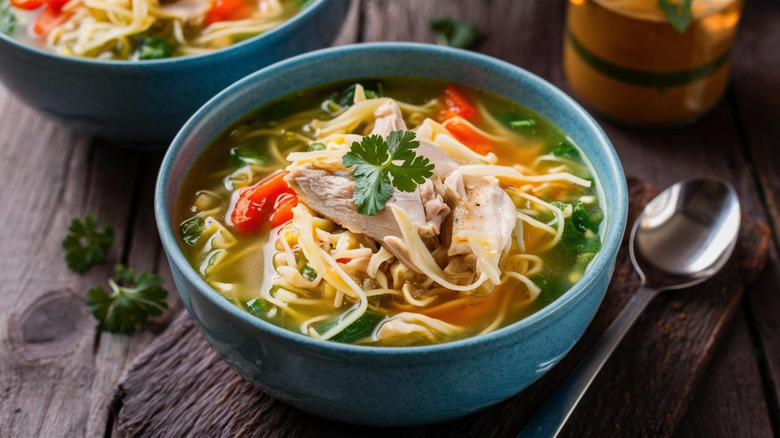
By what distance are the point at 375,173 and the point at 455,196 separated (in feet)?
0.98

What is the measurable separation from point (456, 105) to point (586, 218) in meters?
0.80

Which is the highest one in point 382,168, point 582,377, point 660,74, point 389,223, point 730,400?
point 382,168

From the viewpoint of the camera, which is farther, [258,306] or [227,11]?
[227,11]

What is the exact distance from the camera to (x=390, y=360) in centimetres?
240

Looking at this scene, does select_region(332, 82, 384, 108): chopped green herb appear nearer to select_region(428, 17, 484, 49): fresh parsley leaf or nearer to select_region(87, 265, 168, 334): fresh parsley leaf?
select_region(87, 265, 168, 334): fresh parsley leaf

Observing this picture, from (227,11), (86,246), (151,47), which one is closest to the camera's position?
(86,246)

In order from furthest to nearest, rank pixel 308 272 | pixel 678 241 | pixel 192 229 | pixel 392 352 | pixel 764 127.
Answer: pixel 764 127
pixel 678 241
pixel 192 229
pixel 308 272
pixel 392 352

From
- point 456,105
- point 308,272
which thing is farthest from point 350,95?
point 308,272

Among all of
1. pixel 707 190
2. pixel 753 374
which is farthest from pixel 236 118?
pixel 753 374

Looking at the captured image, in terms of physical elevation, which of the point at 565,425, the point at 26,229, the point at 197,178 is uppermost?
the point at 197,178

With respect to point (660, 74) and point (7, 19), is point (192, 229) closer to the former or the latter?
point (7, 19)

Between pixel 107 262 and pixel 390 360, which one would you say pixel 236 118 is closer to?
pixel 107 262

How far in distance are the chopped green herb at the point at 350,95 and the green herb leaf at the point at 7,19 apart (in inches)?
69.2

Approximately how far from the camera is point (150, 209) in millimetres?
4117
